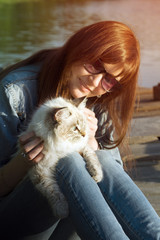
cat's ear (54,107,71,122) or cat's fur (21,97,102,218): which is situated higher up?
cat's ear (54,107,71,122)

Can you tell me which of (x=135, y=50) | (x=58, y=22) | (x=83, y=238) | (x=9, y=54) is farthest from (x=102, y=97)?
(x=58, y=22)

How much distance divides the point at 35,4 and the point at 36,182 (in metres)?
25.3

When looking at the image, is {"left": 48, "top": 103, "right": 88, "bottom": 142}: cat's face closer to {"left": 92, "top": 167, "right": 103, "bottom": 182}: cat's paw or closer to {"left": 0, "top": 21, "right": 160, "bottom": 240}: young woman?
{"left": 0, "top": 21, "right": 160, "bottom": 240}: young woman

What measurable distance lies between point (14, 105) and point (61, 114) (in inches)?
13.5

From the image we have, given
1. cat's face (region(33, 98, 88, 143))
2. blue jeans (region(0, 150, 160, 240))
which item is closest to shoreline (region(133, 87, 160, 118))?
cat's face (region(33, 98, 88, 143))

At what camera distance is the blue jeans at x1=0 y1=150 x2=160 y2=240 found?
194 cm

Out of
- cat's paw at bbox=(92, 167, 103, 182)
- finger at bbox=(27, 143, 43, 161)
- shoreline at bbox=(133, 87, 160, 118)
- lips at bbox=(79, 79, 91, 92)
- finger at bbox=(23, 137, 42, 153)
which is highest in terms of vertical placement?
lips at bbox=(79, 79, 91, 92)

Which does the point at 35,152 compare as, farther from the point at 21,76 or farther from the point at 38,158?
the point at 21,76

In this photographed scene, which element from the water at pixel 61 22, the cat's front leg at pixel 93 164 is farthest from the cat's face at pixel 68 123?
the water at pixel 61 22

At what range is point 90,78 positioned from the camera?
2.39 meters

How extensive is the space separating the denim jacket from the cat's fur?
0.42 feet

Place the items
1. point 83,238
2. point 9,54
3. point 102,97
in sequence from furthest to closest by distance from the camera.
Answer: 1. point 9,54
2. point 102,97
3. point 83,238

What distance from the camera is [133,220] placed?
6.87 feet

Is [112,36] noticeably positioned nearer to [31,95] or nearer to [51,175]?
[31,95]
